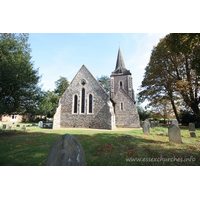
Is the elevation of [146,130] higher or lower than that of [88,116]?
lower

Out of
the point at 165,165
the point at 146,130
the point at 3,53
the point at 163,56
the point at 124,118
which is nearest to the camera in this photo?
the point at 165,165

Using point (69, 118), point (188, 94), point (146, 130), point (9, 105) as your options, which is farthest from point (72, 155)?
point (188, 94)

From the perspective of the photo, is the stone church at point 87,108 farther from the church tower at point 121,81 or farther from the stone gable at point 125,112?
the church tower at point 121,81

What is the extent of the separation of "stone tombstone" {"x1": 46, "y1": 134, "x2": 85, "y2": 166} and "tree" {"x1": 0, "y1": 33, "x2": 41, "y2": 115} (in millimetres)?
9460

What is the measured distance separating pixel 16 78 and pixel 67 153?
11.0m

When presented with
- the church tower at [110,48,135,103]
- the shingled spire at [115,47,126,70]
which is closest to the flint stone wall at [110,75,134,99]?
the church tower at [110,48,135,103]

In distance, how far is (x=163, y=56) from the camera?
17.1 metres

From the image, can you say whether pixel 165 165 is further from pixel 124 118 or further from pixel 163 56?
pixel 163 56

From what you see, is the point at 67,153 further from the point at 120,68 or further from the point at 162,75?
the point at 120,68

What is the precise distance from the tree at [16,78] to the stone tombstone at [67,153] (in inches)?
372

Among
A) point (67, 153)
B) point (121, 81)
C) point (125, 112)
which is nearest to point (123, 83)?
point (121, 81)

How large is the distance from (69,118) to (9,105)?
25.8 ft

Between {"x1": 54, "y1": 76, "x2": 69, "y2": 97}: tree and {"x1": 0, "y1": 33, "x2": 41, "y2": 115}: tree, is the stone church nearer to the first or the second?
{"x1": 0, "y1": 33, "x2": 41, "y2": 115}: tree

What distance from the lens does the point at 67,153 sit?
104 inches
